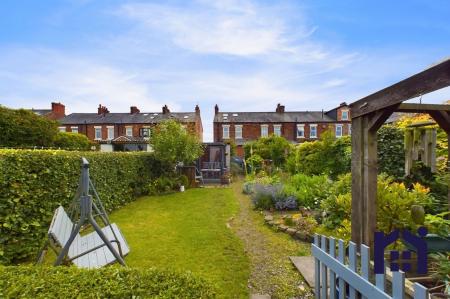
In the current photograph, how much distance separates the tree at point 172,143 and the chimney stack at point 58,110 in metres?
27.2

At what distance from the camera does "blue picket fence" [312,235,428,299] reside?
1.73 meters

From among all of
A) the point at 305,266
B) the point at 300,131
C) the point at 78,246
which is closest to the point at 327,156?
the point at 305,266

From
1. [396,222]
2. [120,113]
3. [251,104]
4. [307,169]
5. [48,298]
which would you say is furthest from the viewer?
[251,104]

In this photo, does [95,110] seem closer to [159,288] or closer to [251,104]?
[251,104]

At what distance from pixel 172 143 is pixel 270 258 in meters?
8.97

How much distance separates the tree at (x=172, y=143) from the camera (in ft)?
42.2

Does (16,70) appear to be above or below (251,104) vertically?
below

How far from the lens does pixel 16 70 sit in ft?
36.1

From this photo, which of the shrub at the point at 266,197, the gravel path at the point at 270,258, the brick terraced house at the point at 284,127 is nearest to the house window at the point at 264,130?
the brick terraced house at the point at 284,127

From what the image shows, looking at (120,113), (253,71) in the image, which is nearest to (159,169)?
(253,71)

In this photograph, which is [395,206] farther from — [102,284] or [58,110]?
[58,110]

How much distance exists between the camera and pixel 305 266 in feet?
14.3

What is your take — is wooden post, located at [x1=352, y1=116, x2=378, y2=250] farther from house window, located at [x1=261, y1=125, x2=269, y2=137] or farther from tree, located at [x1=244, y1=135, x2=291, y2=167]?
house window, located at [x1=261, y1=125, x2=269, y2=137]

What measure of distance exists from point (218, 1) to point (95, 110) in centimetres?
3494
